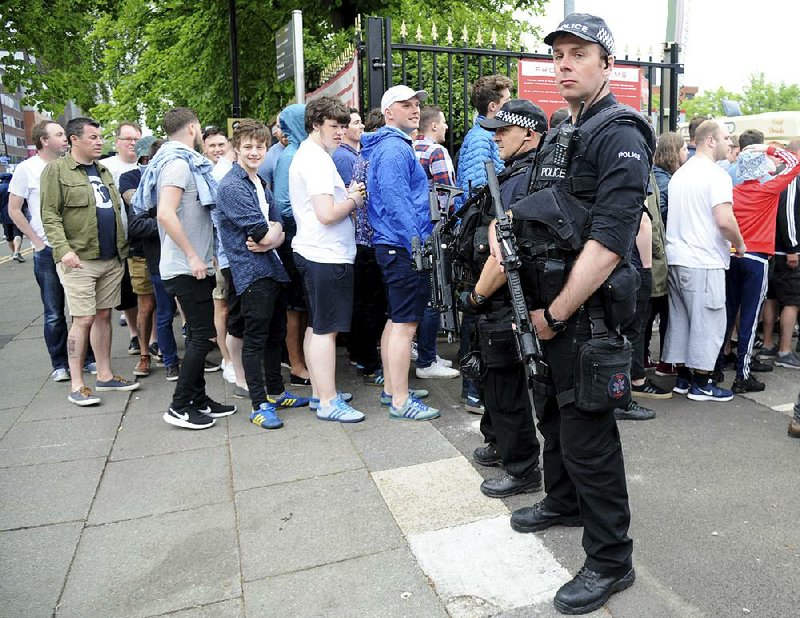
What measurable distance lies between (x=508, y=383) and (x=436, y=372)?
227cm

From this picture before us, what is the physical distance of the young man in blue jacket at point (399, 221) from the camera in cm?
427

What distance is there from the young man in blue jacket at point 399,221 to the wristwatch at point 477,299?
1.27 metres

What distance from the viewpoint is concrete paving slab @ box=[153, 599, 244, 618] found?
257 centimetres

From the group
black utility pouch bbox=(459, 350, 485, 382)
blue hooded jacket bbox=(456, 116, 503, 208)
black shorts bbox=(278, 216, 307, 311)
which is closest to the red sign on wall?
blue hooded jacket bbox=(456, 116, 503, 208)

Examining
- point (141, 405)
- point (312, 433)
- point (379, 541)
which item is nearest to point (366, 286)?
point (312, 433)

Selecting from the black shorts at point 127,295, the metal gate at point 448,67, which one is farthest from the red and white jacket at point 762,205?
the black shorts at point 127,295

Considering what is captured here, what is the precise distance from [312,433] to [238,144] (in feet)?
6.40

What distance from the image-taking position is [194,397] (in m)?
4.61

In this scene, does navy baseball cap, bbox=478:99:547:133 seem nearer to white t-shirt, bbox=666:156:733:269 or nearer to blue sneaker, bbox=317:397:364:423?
white t-shirt, bbox=666:156:733:269

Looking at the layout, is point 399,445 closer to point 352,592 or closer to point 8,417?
point 352,592

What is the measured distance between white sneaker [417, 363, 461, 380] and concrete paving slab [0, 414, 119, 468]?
91.6 inches

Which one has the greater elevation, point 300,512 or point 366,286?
point 366,286

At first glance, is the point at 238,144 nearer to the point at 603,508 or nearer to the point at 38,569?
the point at 38,569

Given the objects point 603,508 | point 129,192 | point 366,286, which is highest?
point 129,192
